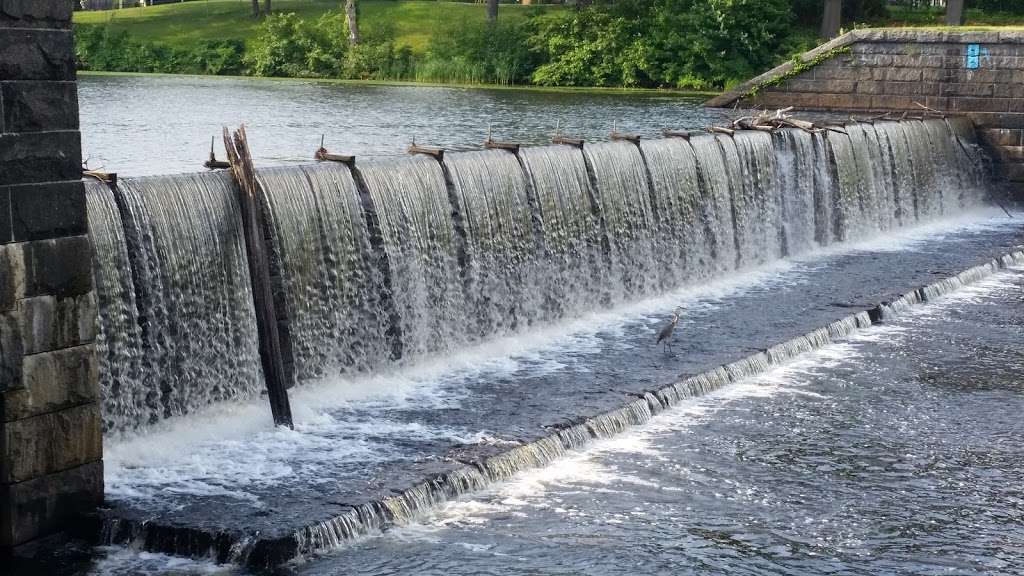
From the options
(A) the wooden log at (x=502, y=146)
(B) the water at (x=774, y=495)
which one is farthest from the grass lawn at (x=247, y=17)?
(B) the water at (x=774, y=495)

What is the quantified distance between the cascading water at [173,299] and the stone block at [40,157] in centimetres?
198

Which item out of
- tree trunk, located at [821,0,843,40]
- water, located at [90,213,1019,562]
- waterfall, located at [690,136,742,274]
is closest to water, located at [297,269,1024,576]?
water, located at [90,213,1019,562]

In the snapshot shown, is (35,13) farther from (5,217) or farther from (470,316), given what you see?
(470,316)

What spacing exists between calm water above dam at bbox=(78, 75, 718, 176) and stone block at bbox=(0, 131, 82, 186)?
10.8 metres

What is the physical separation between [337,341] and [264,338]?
1990 millimetres

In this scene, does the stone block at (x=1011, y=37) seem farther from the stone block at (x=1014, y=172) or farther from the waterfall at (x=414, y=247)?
the waterfall at (x=414, y=247)

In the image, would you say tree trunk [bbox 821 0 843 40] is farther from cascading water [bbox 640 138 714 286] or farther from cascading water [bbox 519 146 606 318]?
cascading water [bbox 519 146 606 318]

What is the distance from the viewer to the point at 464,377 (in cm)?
1545

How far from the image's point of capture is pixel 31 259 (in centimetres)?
1030

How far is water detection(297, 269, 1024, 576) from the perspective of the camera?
10.6 metres

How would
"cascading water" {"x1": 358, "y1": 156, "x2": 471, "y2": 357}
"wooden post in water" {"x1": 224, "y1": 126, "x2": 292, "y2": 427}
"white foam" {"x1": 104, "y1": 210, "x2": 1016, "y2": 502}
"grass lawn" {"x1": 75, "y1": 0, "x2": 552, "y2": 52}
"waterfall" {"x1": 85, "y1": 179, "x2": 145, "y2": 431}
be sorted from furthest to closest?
"grass lawn" {"x1": 75, "y1": 0, "x2": 552, "y2": 52} → "cascading water" {"x1": 358, "y1": 156, "x2": 471, "y2": 357} → "wooden post in water" {"x1": 224, "y1": 126, "x2": 292, "y2": 427} → "waterfall" {"x1": 85, "y1": 179, "x2": 145, "y2": 431} → "white foam" {"x1": 104, "y1": 210, "x2": 1016, "y2": 502}

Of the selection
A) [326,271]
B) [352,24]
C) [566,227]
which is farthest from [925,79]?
[352,24]

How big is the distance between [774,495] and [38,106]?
6.63 m

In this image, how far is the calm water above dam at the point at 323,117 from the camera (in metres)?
25.7
